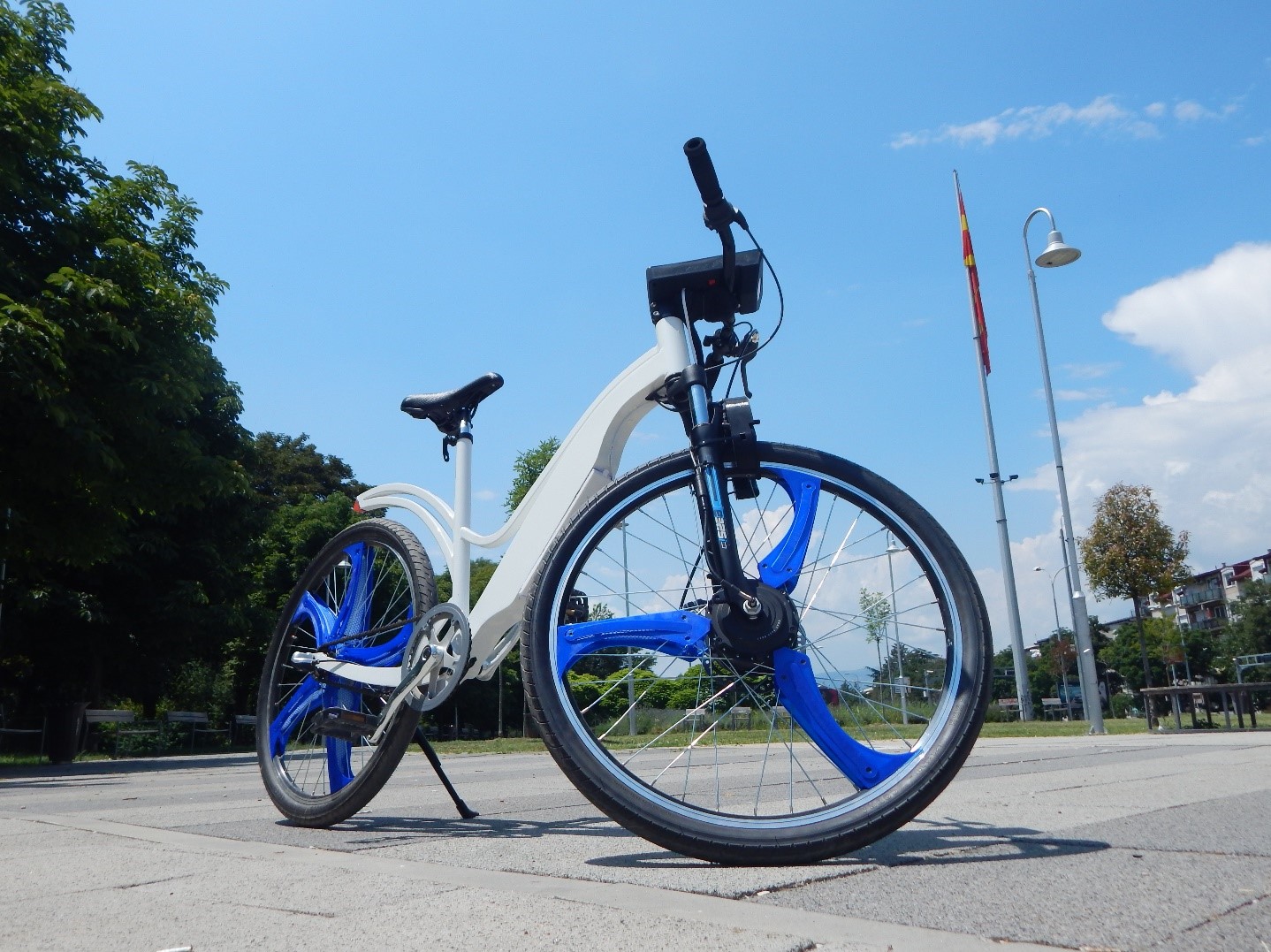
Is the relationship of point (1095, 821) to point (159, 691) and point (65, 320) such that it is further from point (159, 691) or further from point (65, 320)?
point (159, 691)

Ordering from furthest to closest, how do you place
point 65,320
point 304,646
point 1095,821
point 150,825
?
point 65,320 < point 304,646 < point 150,825 < point 1095,821

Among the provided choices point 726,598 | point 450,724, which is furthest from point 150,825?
point 450,724

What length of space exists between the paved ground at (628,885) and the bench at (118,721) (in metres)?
19.6

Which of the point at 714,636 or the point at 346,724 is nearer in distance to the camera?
the point at 714,636

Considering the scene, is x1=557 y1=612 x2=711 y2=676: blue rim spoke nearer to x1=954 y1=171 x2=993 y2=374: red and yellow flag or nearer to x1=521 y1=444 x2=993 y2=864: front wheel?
x1=521 y1=444 x2=993 y2=864: front wheel

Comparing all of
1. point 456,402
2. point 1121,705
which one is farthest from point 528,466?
point 1121,705

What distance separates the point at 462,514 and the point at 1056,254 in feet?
57.8

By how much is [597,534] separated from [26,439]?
10895 mm

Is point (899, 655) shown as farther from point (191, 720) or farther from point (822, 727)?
point (191, 720)

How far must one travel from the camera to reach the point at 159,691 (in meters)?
27.3

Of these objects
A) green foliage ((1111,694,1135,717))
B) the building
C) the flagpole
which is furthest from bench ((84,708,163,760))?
the building

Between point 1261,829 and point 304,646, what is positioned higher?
point 304,646

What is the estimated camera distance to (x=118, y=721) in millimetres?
21938

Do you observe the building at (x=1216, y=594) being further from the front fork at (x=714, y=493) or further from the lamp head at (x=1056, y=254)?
the front fork at (x=714, y=493)
